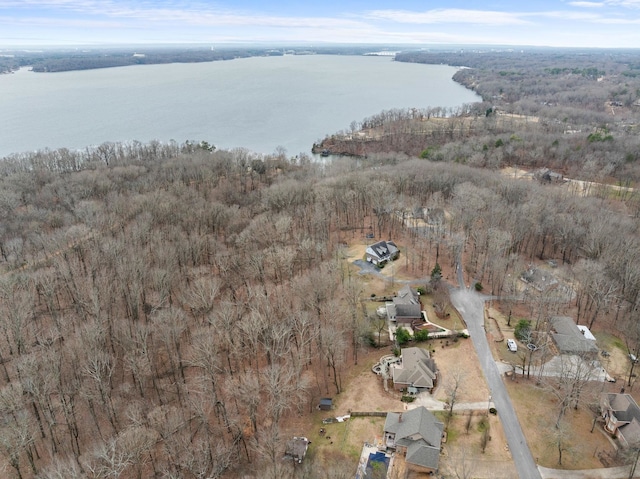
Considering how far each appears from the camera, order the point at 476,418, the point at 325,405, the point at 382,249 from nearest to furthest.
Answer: the point at 476,418 → the point at 325,405 → the point at 382,249

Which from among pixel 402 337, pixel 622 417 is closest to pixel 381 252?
pixel 402 337

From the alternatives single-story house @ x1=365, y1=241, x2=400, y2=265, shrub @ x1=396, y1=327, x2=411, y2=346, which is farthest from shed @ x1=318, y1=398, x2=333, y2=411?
single-story house @ x1=365, y1=241, x2=400, y2=265

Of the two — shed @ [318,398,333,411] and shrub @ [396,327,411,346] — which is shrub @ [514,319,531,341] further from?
shed @ [318,398,333,411]

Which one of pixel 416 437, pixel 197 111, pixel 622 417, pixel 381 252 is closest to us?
pixel 416 437

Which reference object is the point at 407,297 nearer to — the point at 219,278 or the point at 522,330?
the point at 522,330

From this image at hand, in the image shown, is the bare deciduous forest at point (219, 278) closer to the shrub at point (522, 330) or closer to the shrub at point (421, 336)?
the shrub at point (522, 330)

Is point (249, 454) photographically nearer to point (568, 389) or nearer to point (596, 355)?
point (568, 389)
